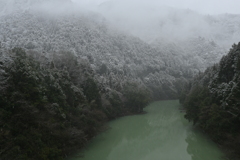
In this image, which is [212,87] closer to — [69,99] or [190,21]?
[69,99]

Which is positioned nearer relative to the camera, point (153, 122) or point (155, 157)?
point (155, 157)

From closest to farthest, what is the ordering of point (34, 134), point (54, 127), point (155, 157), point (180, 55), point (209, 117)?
point (34, 134)
point (54, 127)
point (155, 157)
point (209, 117)
point (180, 55)

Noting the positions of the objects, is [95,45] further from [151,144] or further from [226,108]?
[226,108]

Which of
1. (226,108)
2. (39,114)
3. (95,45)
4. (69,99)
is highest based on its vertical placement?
(226,108)

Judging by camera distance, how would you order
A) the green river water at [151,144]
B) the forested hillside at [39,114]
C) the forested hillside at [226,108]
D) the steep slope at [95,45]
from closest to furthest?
the forested hillside at [39,114] < the forested hillside at [226,108] < the green river water at [151,144] < the steep slope at [95,45]

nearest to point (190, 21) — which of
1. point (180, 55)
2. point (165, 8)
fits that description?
point (165, 8)

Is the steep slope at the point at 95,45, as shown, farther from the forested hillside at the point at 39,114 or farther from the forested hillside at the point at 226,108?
the forested hillside at the point at 226,108

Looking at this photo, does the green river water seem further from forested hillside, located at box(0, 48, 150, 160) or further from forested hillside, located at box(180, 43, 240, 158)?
forested hillside, located at box(0, 48, 150, 160)

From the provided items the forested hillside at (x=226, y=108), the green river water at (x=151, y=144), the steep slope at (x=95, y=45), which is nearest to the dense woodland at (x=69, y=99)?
the forested hillside at (x=226, y=108)

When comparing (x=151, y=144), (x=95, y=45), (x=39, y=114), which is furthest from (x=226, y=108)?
(x=95, y=45)
